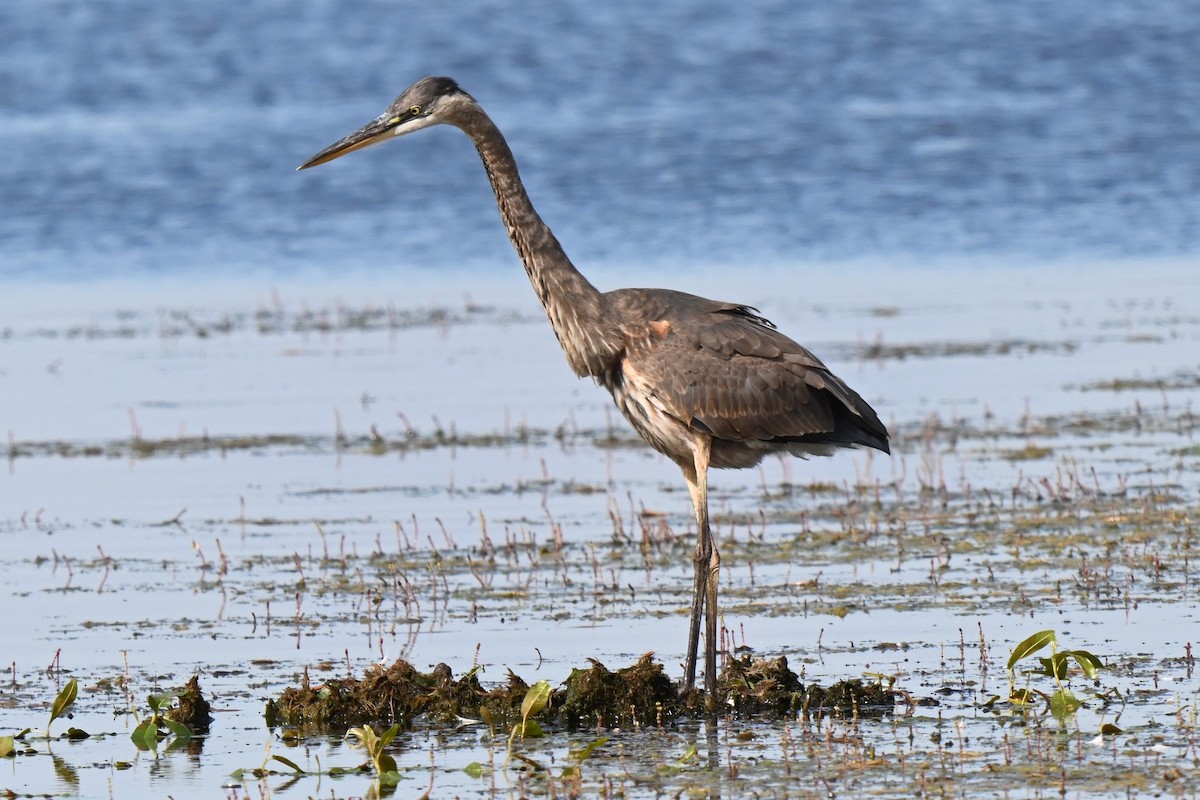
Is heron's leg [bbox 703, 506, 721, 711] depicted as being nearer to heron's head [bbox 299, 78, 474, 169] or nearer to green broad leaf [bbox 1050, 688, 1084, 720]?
green broad leaf [bbox 1050, 688, 1084, 720]

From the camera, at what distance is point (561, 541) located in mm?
11008

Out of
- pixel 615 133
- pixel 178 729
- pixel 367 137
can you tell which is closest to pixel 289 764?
pixel 178 729

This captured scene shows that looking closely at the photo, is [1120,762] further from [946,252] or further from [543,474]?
[946,252]

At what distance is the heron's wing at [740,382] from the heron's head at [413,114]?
1.28 metres

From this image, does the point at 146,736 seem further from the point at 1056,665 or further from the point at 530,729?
the point at 1056,665

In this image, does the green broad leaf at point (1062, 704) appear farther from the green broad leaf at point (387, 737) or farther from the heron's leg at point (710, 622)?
the green broad leaf at point (387, 737)

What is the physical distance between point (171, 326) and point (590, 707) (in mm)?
12842

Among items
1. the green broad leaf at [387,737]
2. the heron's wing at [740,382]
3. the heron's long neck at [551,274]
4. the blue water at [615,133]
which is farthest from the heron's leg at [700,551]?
the blue water at [615,133]

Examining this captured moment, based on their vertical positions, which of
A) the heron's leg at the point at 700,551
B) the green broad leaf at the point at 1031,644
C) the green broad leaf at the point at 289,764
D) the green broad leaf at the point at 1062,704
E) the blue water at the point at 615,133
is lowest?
the green broad leaf at the point at 289,764

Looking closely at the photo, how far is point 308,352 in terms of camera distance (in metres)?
18.5

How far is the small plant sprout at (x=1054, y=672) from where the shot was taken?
7766mm

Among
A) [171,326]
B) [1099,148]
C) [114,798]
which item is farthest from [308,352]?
[1099,148]

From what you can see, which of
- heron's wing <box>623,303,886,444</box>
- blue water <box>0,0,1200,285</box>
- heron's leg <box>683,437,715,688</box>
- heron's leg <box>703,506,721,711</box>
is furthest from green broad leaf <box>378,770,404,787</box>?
blue water <box>0,0,1200,285</box>

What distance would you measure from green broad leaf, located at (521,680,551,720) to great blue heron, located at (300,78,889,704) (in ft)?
3.42
